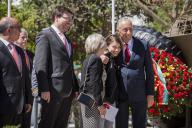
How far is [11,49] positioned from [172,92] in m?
3.78

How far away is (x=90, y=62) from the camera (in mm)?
6215

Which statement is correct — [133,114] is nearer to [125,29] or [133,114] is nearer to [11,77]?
[125,29]

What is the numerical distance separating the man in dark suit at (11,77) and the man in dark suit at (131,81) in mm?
1356

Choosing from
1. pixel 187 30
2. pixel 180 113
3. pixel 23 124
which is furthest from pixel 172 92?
pixel 23 124

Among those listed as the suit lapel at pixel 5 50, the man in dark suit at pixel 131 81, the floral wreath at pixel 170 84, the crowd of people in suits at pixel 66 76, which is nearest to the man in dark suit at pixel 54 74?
the crowd of people in suits at pixel 66 76

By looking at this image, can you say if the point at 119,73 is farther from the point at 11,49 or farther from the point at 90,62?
the point at 11,49

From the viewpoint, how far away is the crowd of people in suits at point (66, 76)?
5.77m

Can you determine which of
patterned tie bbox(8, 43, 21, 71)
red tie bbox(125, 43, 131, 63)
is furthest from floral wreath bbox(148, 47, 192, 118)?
patterned tie bbox(8, 43, 21, 71)

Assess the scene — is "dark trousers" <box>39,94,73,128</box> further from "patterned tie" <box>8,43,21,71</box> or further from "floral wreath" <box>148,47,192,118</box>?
"floral wreath" <box>148,47,192,118</box>

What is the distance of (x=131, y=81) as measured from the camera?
21.9 ft

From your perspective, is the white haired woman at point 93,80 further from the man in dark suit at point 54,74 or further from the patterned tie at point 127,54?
the patterned tie at point 127,54

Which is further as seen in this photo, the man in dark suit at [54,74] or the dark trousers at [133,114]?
the dark trousers at [133,114]

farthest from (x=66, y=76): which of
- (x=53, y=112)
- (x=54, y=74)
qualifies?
(x=53, y=112)

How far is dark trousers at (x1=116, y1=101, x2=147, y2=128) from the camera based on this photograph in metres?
6.70
